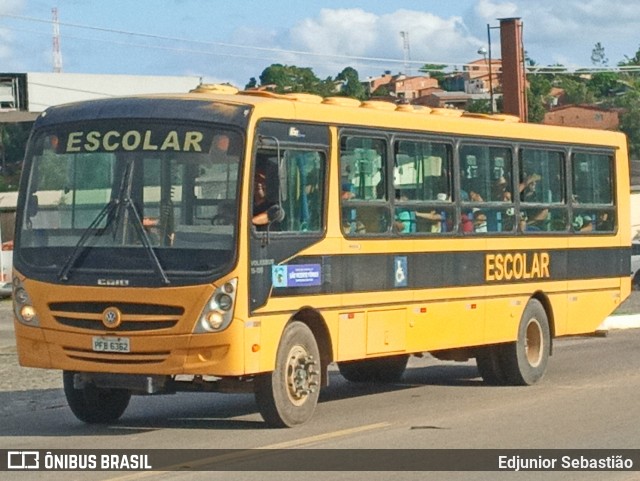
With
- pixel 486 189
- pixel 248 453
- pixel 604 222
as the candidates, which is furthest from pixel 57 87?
pixel 248 453

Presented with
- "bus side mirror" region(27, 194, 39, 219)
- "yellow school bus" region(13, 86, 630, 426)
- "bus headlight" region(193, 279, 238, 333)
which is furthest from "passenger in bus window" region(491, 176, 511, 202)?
"bus side mirror" region(27, 194, 39, 219)

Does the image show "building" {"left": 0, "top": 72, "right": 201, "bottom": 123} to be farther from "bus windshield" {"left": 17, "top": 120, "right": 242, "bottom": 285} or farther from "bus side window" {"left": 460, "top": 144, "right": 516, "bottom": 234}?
"bus windshield" {"left": 17, "top": 120, "right": 242, "bottom": 285}

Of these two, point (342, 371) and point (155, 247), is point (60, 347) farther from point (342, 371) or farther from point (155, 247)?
point (342, 371)

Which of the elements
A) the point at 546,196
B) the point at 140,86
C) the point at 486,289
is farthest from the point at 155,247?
the point at 140,86

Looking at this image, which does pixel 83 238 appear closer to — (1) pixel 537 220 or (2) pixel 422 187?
(2) pixel 422 187

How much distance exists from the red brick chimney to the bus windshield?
3575 cm

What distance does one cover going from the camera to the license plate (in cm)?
1237

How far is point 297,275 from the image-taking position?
13.2 meters

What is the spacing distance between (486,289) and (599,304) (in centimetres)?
266

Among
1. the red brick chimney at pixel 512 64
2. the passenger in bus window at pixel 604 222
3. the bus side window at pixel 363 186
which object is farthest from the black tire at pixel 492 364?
the red brick chimney at pixel 512 64

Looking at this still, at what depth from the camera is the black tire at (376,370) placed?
17125 millimetres

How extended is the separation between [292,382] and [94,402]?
191 centimetres

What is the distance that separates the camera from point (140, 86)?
5322cm

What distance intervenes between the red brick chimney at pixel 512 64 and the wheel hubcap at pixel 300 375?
3527 cm
